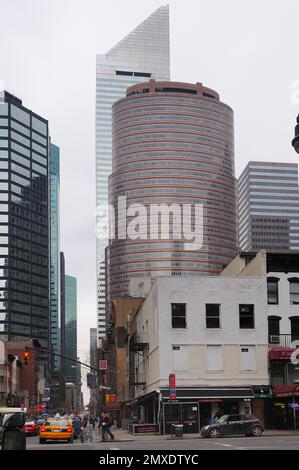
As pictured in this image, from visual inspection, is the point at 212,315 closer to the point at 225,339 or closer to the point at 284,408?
the point at 225,339

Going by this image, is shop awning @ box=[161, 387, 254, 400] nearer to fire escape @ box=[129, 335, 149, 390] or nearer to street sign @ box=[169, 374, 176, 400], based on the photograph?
street sign @ box=[169, 374, 176, 400]

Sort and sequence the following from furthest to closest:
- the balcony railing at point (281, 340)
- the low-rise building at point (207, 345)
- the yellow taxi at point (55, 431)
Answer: the balcony railing at point (281, 340)
the low-rise building at point (207, 345)
the yellow taxi at point (55, 431)

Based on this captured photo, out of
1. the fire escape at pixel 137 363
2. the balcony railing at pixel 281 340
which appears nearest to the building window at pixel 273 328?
the balcony railing at pixel 281 340

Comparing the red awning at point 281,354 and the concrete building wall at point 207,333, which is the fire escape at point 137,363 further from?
the red awning at point 281,354

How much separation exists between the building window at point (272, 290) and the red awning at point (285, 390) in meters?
6.53

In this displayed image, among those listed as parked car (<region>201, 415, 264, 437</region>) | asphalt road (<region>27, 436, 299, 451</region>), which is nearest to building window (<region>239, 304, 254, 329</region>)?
parked car (<region>201, 415, 264, 437</region>)

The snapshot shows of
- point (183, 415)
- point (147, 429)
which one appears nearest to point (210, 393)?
point (183, 415)

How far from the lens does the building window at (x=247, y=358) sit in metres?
54.6

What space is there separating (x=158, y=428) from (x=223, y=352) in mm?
7240

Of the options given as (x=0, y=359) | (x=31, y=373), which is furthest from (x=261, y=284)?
(x=31, y=373)

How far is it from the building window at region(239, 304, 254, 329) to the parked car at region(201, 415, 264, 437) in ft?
44.2

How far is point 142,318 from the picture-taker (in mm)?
69312

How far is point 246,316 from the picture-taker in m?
55.9
